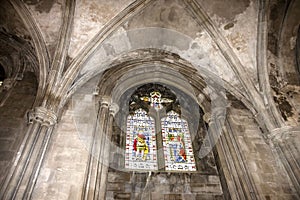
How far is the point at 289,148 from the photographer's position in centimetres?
588

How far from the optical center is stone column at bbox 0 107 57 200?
14.6 ft

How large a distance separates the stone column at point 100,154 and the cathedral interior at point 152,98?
26 millimetres

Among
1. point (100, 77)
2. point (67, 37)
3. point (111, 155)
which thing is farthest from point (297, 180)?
point (67, 37)

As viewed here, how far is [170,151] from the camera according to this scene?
711cm

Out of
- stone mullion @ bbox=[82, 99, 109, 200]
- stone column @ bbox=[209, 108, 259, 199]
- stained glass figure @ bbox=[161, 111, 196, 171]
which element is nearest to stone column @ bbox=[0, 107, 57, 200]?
stone mullion @ bbox=[82, 99, 109, 200]

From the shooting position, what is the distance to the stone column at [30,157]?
4.45 metres

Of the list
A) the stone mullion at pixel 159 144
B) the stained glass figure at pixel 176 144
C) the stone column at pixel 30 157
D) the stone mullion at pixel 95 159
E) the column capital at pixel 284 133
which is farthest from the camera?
the stained glass figure at pixel 176 144

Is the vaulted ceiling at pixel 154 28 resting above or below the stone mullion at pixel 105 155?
above

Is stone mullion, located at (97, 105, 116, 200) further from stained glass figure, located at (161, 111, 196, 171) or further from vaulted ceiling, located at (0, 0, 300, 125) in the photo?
stained glass figure, located at (161, 111, 196, 171)

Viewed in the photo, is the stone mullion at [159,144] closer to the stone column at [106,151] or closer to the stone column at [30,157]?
the stone column at [106,151]

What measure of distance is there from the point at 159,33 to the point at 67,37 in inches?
119

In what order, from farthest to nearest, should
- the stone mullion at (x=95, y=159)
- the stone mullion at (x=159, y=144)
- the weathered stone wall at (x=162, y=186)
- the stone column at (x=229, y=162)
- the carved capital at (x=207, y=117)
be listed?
1. the carved capital at (x=207, y=117)
2. the stone mullion at (x=159, y=144)
3. the weathered stone wall at (x=162, y=186)
4. the stone column at (x=229, y=162)
5. the stone mullion at (x=95, y=159)

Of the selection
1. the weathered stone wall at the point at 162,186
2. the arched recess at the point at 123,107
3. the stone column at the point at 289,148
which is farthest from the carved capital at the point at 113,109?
the stone column at the point at 289,148

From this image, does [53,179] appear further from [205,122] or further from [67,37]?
[205,122]
